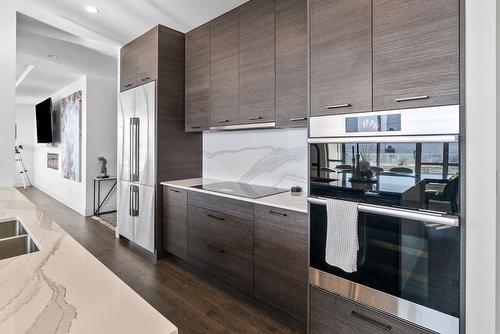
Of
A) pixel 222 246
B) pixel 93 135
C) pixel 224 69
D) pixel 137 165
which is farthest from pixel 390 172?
pixel 93 135

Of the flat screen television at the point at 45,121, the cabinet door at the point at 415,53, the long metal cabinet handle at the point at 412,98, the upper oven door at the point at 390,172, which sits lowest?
the upper oven door at the point at 390,172

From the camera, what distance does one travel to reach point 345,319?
1573 mm

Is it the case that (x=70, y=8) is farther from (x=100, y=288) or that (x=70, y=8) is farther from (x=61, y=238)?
(x=100, y=288)

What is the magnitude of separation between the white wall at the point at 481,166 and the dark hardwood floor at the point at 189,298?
1.12 meters

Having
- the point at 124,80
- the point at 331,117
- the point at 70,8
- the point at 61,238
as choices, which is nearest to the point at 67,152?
the point at 124,80

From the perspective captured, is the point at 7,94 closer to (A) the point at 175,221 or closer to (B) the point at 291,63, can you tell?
(A) the point at 175,221

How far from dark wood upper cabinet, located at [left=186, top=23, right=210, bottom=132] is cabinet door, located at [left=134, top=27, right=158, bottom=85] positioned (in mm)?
352

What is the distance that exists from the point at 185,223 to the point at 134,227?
3.35 feet

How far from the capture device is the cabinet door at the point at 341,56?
148 centimetres

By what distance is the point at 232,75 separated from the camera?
264 centimetres

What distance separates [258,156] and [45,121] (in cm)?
620

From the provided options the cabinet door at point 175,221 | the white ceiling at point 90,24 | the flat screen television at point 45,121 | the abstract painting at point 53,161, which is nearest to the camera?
the white ceiling at point 90,24

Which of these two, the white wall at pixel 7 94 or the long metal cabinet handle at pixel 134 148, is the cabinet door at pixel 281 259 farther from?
the white wall at pixel 7 94

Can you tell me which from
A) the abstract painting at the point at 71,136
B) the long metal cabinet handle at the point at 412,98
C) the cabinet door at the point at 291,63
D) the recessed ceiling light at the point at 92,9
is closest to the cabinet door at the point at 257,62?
the cabinet door at the point at 291,63
